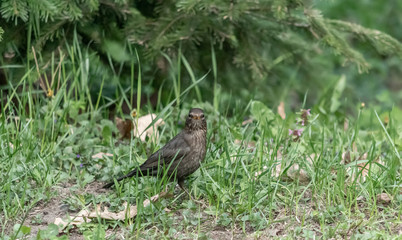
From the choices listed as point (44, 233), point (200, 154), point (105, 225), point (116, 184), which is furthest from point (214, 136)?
point (44, 233)

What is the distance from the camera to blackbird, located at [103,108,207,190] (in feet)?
12.8

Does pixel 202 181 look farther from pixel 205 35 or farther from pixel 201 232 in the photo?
pixel 205 35

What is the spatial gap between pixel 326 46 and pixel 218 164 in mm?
1686

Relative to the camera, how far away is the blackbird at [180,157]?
3.91m

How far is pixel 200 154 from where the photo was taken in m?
3.95

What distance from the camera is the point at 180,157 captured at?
3.94m

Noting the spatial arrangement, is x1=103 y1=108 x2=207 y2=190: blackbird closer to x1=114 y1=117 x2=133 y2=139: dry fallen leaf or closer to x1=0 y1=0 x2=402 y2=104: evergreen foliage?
x1=114 y1=117 x2=133 y2=139: dry fallen leaf

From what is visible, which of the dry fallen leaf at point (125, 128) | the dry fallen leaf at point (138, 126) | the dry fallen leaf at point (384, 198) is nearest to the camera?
the dry fallen leaf at point (384, 198)

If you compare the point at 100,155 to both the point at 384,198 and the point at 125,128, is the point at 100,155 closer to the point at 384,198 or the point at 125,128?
the point at 125,128

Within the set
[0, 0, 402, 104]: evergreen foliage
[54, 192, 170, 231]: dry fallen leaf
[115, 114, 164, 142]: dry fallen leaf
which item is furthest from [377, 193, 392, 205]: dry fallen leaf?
[115, 114, 164, 142]: dry fallen leaf

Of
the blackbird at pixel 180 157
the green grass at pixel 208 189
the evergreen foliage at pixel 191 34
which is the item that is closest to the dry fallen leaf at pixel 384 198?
the green grass at pixel 208 189

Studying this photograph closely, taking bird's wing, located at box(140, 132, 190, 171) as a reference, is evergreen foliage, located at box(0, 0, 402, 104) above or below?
above

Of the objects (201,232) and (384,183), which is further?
(384,183)

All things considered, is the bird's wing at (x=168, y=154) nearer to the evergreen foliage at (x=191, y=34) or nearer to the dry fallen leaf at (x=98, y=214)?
the dry fallen leaf at (x=98, y=214)
